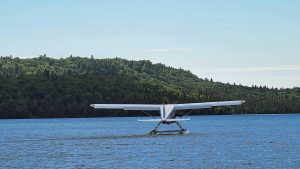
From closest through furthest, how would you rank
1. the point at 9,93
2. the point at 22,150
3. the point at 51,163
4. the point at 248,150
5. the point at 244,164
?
1. the point at 244,164
2. the point at 51,163
3. the point at 248,150
4. the point at 22,150
5. the point at 9,93

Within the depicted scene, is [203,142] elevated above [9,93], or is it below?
below

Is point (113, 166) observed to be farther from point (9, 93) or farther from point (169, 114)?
point (9, 93)

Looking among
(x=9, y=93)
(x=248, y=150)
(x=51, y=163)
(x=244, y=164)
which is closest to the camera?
(x=244, y=164)

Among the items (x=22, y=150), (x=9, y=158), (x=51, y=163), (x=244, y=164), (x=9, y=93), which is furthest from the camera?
(x=9, y=93)

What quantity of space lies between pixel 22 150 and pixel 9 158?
8.90m

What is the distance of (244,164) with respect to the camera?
45.4m

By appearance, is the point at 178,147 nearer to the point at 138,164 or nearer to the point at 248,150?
the point at 248,150

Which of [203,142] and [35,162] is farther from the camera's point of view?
[203,142]

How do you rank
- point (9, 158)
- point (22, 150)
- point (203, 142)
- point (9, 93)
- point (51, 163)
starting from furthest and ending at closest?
point (9, 93), point (203, 142), point (22, 150), point (9, 158), point (51, 163)

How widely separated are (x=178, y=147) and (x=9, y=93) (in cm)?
14019

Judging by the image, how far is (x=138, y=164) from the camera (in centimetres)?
4684

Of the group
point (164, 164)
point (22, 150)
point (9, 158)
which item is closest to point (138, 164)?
point (164, 164)

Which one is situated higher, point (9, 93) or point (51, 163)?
point (9, 93)

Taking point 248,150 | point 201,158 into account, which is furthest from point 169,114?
point 201,158
